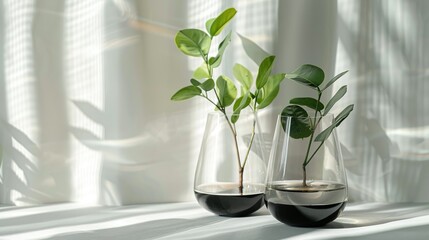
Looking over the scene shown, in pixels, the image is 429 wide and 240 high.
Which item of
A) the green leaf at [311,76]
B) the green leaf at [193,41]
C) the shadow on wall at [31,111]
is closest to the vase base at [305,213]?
the green leaf at [311,76]

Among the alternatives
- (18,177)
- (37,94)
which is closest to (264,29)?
(37,94)

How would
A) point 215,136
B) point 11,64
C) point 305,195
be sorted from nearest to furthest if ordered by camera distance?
point 305,195 < point 215,136 < point 11,64

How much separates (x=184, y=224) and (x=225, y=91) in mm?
254

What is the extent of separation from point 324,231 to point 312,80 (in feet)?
0.85

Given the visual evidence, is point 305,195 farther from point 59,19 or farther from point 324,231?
point 59,19

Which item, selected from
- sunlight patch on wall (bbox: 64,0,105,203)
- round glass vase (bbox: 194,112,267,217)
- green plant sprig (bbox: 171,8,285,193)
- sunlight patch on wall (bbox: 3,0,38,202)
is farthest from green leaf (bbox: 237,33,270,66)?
sunlight patch on wall (bbox: 3,0,38,202)

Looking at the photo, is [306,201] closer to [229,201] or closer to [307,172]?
[307,172]

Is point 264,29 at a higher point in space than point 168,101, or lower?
higher

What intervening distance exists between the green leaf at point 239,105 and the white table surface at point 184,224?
Result: 0.19 meters

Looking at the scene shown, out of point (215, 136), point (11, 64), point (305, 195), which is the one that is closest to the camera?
point (305, 195)

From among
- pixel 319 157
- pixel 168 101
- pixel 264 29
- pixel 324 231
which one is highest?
pixel 264 29

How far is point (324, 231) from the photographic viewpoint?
1035 millimetres

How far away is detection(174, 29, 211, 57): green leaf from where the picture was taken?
113cm

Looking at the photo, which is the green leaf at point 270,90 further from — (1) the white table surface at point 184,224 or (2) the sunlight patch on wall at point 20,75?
(2) the sunlight patch on wall at point 20,75
